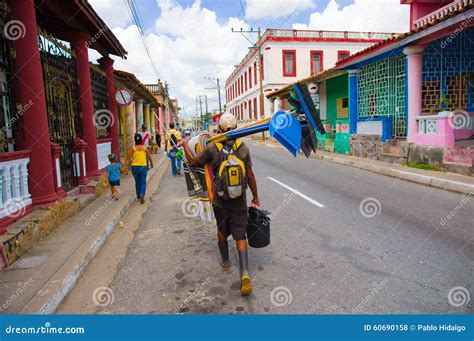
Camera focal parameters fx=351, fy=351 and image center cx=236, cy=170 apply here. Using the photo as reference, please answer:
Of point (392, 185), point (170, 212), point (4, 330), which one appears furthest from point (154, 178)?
point (4, 330)

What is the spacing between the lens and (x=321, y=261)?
415cm

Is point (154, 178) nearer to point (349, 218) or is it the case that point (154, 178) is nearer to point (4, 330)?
point (349, 218)

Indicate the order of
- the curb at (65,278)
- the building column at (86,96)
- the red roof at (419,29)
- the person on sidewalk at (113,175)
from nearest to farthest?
the curb at (65,278), the person on sidewalk at (113,175), the red roof at (419,29), the building column at (86,96)

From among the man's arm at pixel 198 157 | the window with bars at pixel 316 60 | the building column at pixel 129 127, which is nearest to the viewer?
the man's arm at pixel 198 157

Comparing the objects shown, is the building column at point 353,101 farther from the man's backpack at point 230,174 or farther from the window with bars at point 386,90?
the man's backpack at point 230,174

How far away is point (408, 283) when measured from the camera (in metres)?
3.51

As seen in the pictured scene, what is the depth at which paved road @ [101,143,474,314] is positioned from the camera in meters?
3.25

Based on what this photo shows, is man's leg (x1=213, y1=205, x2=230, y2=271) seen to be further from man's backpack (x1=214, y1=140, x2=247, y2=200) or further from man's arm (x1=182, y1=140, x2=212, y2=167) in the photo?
man's arm (x1=182, y1=140, x2=212, y2=167)

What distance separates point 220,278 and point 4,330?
198 cm

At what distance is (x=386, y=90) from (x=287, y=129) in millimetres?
11711

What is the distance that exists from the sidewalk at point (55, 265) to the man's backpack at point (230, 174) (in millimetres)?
1864

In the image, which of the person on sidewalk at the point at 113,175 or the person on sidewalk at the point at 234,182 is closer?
the person on sidewalk at the point at 234,182

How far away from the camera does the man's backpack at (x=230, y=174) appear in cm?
343

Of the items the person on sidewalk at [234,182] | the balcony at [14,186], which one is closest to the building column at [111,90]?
the balcony at [14,186]
